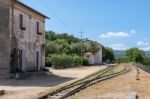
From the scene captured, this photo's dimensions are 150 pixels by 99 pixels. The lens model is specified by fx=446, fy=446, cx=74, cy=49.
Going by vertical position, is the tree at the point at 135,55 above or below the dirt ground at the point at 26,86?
above

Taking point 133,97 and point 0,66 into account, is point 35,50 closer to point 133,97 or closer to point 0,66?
point 0,66

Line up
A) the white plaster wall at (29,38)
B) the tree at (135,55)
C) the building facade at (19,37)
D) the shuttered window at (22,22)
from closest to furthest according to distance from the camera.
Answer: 1. the building facade at (19,37)
2. the white plaster wall at (29,38)
3. the shuttered window at (22,22)
4. the tree at (135,55)

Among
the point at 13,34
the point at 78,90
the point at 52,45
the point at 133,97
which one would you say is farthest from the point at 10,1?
the point at 52,45

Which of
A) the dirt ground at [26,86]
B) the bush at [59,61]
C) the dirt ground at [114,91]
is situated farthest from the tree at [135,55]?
the dirt ground at [114,91]

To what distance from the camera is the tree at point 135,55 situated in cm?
13825

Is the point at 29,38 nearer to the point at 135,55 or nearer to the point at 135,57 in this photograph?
the point at 135,57

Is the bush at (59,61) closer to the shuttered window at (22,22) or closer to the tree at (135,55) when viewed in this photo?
the shuttered window at (22,22)

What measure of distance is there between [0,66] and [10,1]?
461cm

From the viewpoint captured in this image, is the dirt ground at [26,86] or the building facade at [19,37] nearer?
the dirt ground at [26,86]

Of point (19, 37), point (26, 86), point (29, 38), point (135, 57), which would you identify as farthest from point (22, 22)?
point (135, 57)

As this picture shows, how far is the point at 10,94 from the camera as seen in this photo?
60.5 feet

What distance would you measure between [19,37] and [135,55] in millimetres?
108365

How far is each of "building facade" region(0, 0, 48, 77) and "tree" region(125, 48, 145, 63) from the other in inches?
3866

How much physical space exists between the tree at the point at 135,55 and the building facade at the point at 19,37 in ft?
322
